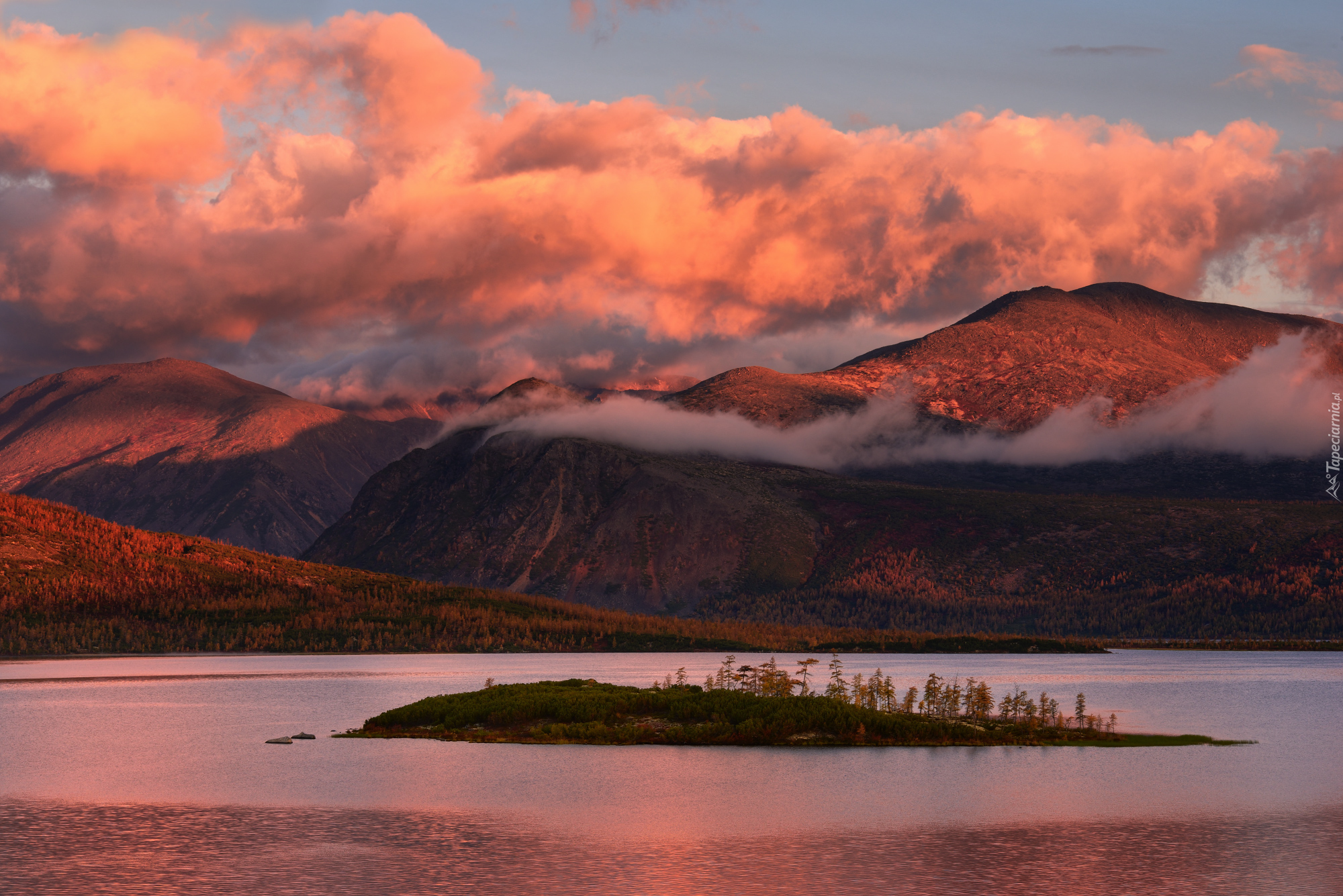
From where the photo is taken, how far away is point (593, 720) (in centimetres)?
14550

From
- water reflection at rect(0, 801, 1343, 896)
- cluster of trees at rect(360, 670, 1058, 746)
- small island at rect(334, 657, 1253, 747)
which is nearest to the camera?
water reflection at rect(0, 801, 1343, 896)

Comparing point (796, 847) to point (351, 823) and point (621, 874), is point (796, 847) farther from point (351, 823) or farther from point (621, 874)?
point (351, 823)

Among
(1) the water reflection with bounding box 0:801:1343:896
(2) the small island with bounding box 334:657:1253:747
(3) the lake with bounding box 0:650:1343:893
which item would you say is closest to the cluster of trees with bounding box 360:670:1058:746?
(2) the small island with bounding box 334:657:1253:747

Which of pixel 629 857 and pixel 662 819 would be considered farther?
pixel 662 819

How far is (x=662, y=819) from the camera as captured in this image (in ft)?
281

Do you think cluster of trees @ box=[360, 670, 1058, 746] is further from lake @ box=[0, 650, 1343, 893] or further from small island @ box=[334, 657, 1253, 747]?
lake @ box=[0, 650, 1343, 893]

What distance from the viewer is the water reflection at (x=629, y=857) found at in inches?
2509

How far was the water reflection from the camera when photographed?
63719mm

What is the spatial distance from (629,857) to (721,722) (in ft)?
234

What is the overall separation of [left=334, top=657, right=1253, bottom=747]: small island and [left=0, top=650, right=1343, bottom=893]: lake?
571 cm

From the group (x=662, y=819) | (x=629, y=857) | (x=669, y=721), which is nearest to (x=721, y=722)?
(x=669, y=721)

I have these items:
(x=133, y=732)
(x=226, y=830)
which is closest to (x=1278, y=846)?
(x=226, y=830)

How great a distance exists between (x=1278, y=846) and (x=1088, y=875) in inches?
588

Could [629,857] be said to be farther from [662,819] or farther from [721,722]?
[721,722]
